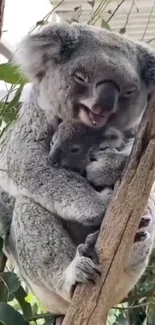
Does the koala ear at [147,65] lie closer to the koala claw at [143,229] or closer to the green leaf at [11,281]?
the koala claw at [143,229]

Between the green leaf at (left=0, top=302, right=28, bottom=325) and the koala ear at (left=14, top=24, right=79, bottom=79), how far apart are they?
0.79 metres

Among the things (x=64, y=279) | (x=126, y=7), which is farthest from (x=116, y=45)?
(x=126, y=7)

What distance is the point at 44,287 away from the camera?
88.0 inches

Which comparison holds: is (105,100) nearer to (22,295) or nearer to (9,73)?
(9,73)

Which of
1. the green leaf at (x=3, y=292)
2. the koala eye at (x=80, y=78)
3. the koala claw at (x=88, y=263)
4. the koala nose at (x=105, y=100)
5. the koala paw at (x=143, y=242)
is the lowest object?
the green leaf at (x=3, y=292)

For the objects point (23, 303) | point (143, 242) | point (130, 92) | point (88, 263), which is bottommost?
point (23, 303)

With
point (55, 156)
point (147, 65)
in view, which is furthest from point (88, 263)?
point (147, 65)

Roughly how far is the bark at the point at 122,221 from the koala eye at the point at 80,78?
0.37m

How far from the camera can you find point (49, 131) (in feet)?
7.61

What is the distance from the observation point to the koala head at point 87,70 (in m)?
2.15

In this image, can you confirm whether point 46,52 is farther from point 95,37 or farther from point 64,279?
point 64,279

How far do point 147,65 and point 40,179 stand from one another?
1.69ft

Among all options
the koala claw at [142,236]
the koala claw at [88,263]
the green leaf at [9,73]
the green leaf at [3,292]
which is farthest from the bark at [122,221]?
the green leaf at [9,73]

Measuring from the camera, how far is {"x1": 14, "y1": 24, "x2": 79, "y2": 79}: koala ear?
2197mm
